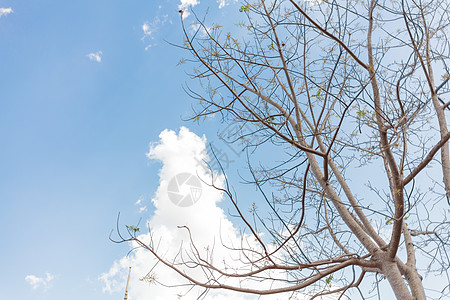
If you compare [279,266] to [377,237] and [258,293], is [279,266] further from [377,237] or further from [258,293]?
[377,237]

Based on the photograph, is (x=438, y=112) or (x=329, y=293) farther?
(x=438, y=112)

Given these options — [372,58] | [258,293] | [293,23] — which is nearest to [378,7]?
[372,58]

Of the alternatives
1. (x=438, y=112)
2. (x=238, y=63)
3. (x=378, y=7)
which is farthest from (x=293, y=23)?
(x=438, y=112)

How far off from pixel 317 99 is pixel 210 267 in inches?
71.8

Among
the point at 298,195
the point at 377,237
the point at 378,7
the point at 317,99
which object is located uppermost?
the point at 378,7

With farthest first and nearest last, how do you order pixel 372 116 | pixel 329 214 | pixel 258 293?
pixel 329 214 → pixel 372 116 → pixel 258 293

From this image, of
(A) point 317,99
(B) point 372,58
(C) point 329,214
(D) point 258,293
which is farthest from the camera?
(C) point 329,214

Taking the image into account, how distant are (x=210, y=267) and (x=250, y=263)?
0.28m

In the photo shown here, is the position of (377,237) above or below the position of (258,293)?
above

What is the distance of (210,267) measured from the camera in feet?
8.78

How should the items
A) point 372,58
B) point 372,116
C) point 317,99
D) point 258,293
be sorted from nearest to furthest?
point 258,293
point 372,116
point 372,58
point 317,99

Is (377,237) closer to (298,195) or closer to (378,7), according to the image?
(298,195)

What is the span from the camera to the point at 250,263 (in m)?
2.69

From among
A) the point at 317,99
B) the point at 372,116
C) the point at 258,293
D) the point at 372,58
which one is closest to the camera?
the point at 258,293
